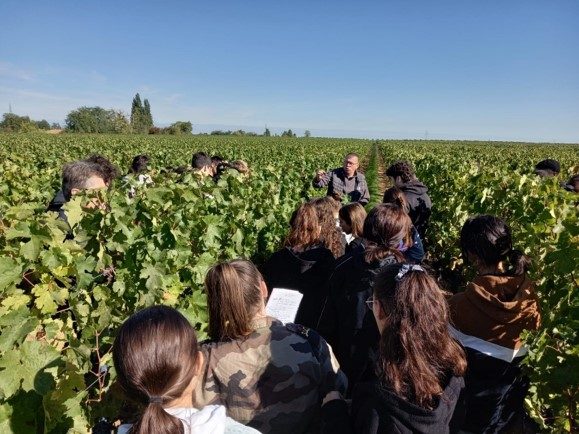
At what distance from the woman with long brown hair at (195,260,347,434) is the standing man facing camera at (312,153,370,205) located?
20.4 feet

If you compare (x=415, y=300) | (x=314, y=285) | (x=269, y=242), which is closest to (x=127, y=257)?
(x=314, y=285)

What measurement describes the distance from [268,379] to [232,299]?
0.39m

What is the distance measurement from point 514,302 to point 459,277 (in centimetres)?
515

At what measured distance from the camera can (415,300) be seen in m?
1.89

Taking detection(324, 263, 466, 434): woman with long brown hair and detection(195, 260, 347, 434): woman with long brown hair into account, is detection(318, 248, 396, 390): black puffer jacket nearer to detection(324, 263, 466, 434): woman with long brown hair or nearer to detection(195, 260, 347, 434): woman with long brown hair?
detection(195, 260, 347, 434): woman with long brown hair

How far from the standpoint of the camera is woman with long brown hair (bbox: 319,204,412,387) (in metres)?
3.02

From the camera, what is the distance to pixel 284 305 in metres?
3.06

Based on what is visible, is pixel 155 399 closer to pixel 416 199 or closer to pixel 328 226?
pixel 328 226

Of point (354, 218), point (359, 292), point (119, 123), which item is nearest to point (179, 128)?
point (119, 123)

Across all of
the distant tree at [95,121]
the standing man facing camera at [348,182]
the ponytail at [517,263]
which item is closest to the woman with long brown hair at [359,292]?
the ponytail at [517,263]

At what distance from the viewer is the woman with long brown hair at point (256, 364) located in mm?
1963

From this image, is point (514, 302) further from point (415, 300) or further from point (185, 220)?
point (185, 220)

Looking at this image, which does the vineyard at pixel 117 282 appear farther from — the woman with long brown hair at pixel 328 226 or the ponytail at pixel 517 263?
the woman with long brown hair at pixel 328 226

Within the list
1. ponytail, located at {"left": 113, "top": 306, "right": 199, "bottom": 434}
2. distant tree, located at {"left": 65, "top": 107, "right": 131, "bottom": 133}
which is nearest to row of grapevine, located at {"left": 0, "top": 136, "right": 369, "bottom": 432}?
ponytail, located at {"left": 113, "top": 306, "right": 199, "bottom": 434}
